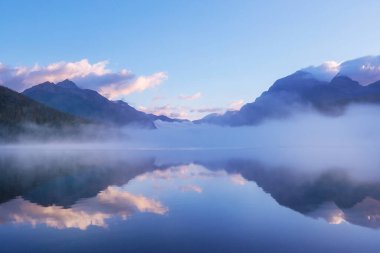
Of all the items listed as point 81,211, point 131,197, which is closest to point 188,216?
point 81,211

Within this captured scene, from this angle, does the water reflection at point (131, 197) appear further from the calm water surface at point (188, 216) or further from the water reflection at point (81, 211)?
the calm water surface at point (188, 216)

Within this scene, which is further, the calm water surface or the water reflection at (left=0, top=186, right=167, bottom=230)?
the water reflection at (left=0, top=186, right=167, bottom=230)

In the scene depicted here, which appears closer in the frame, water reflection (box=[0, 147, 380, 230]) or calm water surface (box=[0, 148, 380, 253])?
calm water surface (box=[0, 148, 380, 253])

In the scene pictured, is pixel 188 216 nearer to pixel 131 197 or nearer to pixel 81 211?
pixel 81 211

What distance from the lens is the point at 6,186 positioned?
65.0 m

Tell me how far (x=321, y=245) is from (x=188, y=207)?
67.0 feet

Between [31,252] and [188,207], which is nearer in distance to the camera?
[31,252]

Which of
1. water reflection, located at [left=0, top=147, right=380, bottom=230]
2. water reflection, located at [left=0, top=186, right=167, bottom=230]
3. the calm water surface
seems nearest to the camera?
the calm water surface

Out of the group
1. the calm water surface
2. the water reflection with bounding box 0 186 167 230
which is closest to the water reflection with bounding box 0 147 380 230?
the water reflection with bounding box 0 186 167 230

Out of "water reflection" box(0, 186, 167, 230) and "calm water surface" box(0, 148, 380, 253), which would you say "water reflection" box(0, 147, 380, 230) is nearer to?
"water reflection" box(0, 186, 167, 230)

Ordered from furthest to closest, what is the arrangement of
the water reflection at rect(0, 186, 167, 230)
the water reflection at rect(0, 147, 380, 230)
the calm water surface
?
1. the water reflection at rect(0, 147, 380, 230)
2. the water reflection at rect(0, 186, 167, 230)
3. the calm water surface

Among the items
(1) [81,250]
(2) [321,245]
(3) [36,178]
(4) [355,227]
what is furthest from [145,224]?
(3) [36,178]

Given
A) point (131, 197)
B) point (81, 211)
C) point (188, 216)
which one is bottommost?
point (188, 216)

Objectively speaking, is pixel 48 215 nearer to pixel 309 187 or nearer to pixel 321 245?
pixel 321 245
